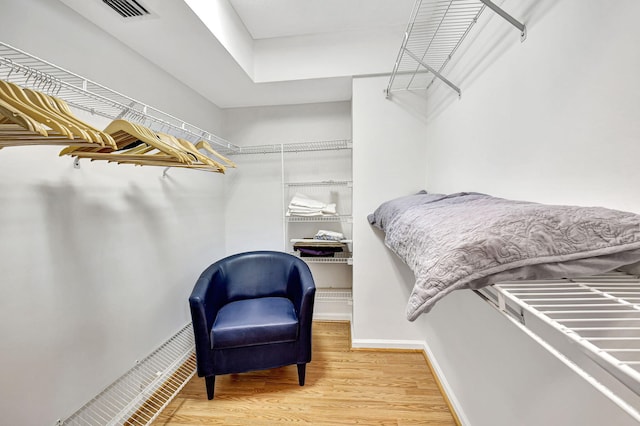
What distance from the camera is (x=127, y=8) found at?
119 cm

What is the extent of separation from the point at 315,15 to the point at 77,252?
1964mm

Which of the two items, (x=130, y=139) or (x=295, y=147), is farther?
(x=295, y=147)

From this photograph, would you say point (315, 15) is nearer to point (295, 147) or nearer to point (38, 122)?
point (295, 147)

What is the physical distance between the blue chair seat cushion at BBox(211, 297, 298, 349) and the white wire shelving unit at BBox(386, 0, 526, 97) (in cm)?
164

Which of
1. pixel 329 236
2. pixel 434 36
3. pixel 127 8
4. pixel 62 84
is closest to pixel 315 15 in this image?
pixel 434 36

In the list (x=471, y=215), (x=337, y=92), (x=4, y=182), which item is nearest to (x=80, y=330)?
(x=4, y=182)

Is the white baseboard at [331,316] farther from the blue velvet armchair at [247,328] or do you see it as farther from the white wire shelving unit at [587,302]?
the white wire shelving unit at [587,302]

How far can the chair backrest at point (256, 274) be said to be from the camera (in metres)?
1.92

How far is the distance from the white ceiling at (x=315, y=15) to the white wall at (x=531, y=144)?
16.8 inches

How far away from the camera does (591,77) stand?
2.22 ft

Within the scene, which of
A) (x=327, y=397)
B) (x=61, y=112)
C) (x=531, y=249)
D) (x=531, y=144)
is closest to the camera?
(x=531, y=249)

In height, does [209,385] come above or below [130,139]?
below

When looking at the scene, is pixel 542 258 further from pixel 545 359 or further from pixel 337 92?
pixel 337 92

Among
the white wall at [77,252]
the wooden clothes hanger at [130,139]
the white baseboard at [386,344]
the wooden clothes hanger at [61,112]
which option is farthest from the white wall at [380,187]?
the wooden clothes hanger at [61,112]
